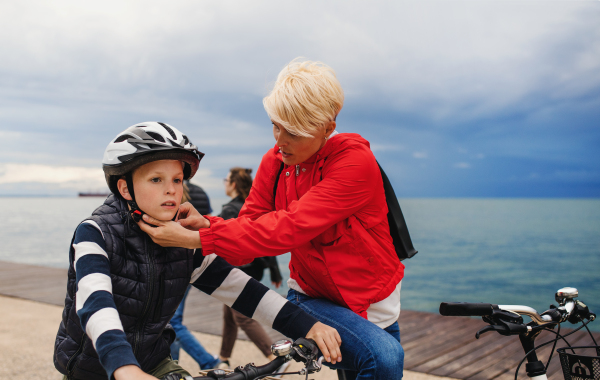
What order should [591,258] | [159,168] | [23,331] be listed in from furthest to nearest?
[591,258], [23,331], [159,168]

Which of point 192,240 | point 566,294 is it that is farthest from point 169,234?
point 566,294

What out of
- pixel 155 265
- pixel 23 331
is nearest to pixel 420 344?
pixel 155 265

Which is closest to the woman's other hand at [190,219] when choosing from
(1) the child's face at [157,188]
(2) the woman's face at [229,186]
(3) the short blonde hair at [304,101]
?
(1) the child's face at [157,188]

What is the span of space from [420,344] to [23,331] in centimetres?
541

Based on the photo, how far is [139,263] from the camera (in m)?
1.97

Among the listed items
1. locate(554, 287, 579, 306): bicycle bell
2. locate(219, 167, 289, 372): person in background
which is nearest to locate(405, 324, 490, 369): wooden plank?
locate(219, 167, 289, 372): person in background

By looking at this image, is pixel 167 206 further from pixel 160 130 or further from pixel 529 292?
pixel 529 292

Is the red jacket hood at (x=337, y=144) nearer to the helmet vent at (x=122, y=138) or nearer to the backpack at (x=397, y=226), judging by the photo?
the backpack at (x=397, y=226)

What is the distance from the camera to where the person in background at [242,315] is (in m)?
5.00

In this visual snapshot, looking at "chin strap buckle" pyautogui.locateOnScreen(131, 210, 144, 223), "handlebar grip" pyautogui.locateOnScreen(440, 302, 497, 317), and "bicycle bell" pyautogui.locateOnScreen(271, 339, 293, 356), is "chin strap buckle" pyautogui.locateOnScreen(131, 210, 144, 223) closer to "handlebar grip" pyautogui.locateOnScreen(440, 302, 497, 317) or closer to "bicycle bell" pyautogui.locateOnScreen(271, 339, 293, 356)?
"bicycle bell" pyautogui.locateOnScreen(271, 339, 293, 356)

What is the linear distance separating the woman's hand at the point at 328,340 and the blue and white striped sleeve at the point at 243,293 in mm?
138

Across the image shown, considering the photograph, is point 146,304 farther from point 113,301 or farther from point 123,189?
point 123,189

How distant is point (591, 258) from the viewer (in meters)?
33.3

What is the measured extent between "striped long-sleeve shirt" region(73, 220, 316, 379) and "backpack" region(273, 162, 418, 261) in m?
0.55
